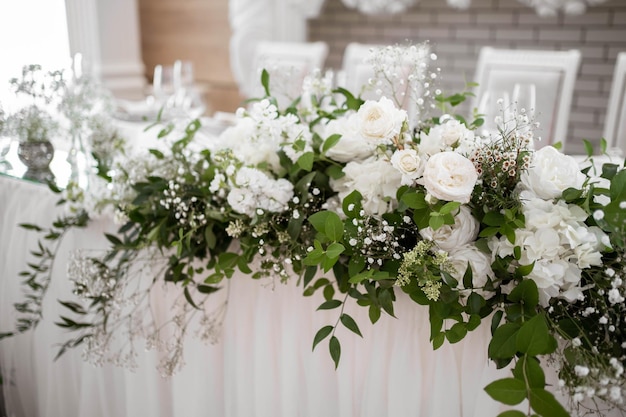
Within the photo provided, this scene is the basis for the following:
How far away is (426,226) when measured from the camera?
96 centimetres

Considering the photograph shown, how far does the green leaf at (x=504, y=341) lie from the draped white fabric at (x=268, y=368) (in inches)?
4.2

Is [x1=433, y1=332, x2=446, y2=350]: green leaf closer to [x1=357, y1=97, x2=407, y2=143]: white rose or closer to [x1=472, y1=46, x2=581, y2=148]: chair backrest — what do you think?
[x1=357, y1=97, x2=407, y2=143]: white rose

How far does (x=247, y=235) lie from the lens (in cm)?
115

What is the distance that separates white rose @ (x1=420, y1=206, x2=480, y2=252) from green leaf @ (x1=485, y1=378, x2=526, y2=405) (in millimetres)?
226

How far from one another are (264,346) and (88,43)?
12.1 ft

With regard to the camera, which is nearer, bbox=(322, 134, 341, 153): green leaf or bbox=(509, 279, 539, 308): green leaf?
bbox=(509, 279, 539, 308): green leaf

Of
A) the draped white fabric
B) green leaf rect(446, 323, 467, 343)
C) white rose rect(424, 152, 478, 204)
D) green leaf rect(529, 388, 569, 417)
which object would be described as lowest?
the draped white fabric

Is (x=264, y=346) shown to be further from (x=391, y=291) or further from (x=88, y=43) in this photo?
(x=88, y=43)

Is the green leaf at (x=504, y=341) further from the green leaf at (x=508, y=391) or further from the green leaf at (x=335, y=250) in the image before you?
the green leaf at (x=335, y=250)

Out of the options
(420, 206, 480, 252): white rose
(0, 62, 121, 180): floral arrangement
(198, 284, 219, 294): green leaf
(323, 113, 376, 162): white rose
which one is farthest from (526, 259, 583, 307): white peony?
(0, 62, 121, 180): floral arrangement

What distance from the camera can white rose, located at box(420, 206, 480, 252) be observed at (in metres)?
0.95

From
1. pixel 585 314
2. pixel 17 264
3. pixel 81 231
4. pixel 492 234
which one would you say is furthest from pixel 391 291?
pixel 17 264

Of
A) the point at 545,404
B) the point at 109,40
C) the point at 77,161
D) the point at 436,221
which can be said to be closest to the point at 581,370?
the point at 545,404

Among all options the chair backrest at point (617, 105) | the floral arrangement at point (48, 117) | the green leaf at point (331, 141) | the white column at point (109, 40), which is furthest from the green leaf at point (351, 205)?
the white column at point (109, 40)
